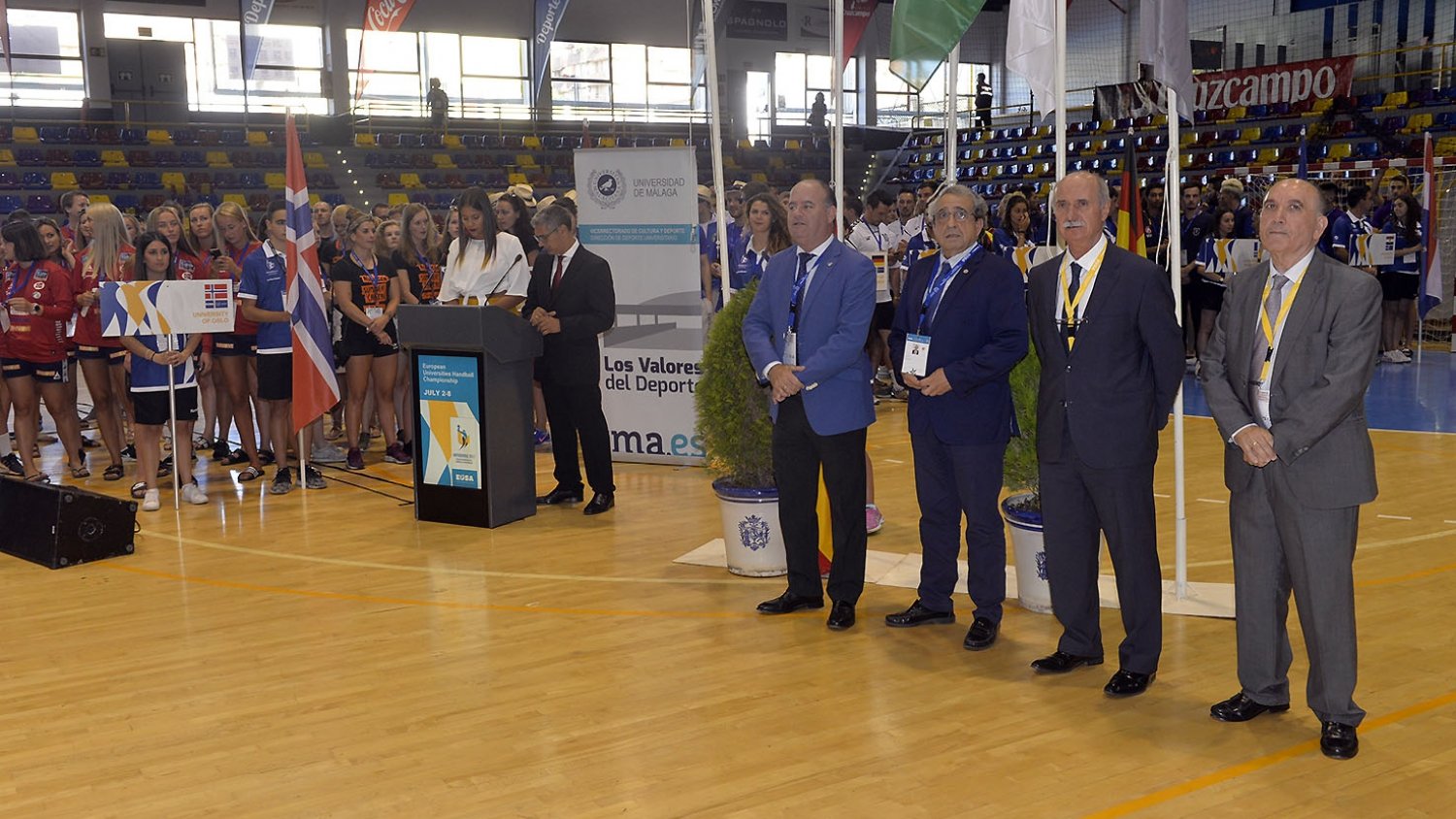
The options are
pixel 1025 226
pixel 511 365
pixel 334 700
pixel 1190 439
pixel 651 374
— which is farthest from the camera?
pixel 1025 226

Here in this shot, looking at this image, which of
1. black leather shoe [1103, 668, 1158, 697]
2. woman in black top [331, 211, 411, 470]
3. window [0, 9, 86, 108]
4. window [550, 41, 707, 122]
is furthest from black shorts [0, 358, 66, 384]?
window [550, 41, 707, 122]

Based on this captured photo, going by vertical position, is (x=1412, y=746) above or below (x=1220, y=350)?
below

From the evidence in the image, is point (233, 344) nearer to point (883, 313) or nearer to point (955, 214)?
point (883, 313)

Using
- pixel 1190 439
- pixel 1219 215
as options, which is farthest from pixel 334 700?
pixel 1219 215

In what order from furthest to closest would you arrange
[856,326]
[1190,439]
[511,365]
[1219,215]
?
[1219,215]
[1190,439]
[511,365]
[856,326]

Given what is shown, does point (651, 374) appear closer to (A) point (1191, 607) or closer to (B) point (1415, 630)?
(A) point (1191, 607)

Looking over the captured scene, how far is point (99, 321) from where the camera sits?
7.86m

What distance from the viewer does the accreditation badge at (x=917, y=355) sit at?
4484mm

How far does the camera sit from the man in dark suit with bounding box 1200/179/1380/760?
11.3ft

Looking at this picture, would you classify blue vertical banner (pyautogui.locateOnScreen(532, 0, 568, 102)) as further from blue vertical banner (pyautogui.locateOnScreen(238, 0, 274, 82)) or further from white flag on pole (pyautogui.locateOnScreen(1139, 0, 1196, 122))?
white flag on pole (pyautogui.locateOnScreen(1139, 0, 1196, 122))

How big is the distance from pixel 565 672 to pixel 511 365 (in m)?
2.64

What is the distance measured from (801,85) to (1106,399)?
2676 centimetres

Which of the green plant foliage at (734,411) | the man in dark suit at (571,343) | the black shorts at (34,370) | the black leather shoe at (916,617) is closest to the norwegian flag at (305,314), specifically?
the man in dark suit at (571,343)

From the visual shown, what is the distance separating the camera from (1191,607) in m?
4.96
